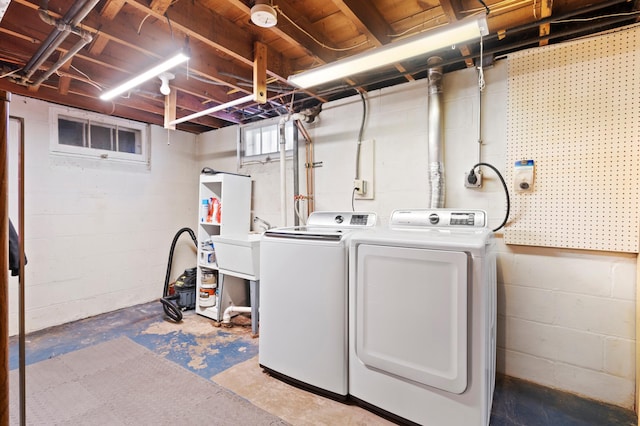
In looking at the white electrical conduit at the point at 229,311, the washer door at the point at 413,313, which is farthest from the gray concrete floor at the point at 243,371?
the washer door at the point at 413,313

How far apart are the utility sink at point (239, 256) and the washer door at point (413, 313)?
4.37 ft

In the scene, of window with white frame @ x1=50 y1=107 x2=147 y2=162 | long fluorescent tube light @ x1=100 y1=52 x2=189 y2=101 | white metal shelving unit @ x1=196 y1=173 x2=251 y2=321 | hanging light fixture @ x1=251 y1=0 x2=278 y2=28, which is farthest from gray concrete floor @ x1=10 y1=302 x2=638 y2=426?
hanging light fixture @ x1=251 y1=0 x2=278 y2=28

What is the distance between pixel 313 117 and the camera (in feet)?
10.7

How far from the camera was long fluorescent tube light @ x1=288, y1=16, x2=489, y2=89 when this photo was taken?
5.22ft

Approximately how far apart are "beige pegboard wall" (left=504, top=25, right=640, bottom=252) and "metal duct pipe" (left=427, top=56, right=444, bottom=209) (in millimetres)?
466

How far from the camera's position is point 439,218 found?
2.28 meters

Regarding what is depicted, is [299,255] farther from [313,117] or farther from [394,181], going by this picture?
[313,117]

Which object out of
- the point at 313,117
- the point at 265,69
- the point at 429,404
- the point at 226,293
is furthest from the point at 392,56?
the point at 226,293

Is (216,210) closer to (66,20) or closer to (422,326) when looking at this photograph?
(66,20)

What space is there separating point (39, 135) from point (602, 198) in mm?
4838

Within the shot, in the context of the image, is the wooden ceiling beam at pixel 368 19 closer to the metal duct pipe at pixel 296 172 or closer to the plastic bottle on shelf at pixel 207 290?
the metal duct pipe at pixel 296 172

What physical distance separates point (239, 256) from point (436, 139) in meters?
2.10

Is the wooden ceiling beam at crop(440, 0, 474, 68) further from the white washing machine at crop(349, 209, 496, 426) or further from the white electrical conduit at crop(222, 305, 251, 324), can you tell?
the white electrical conduit at crop(222, 305, 251, 324)

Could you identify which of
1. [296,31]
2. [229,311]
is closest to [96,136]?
[229,311]
